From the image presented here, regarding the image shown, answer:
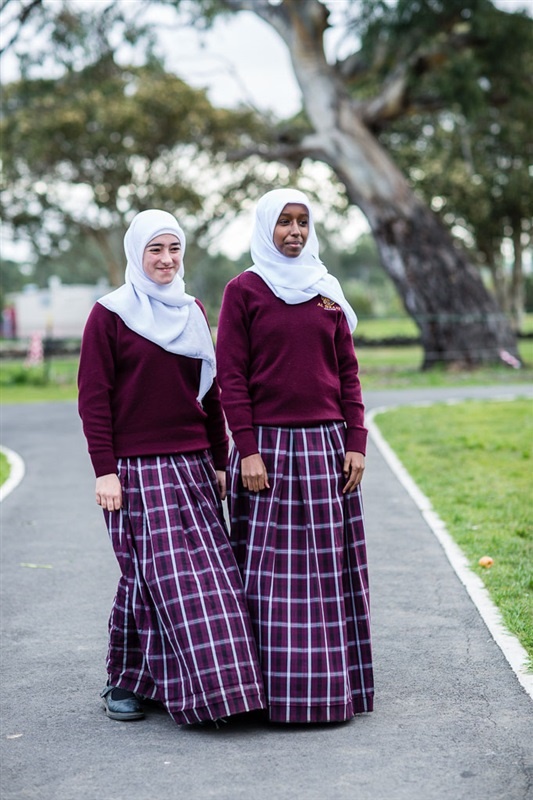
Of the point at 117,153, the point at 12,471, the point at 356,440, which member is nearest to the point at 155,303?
the point at 356,440

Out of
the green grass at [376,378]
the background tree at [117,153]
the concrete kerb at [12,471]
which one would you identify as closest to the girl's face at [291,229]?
the concrete kerb at [12,471]

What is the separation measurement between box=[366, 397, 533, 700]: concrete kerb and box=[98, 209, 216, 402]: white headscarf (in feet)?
6.08

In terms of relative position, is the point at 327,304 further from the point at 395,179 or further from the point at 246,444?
the point at 395,179

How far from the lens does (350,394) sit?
4.81m

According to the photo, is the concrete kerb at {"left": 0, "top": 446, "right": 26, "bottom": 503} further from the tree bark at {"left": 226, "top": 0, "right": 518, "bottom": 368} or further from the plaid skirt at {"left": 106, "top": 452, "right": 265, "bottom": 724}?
the tree bark at {"left": 226, "top": 0, "right": 518, "bottom": 368}

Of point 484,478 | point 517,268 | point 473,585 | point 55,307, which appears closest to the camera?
point 473,585

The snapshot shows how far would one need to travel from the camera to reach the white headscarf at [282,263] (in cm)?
461

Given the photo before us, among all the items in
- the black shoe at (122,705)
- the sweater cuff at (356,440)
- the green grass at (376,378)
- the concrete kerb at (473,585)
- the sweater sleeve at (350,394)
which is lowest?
the green grass at (376,378)

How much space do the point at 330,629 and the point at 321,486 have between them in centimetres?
54

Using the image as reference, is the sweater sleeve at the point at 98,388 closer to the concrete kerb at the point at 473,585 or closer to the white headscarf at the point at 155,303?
the white headscarf at the point at 155,303

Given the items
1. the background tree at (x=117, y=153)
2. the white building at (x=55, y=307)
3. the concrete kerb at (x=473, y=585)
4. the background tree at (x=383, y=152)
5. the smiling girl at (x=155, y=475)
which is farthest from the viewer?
the white building at (x=55, y=307)

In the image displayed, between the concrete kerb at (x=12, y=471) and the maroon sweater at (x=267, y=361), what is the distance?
5568 millimetres

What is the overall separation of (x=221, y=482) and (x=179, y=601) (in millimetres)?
661

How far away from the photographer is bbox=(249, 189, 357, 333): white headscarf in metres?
4.61
